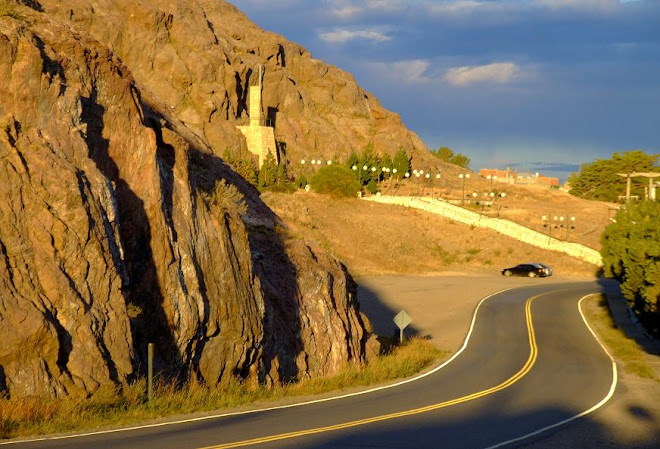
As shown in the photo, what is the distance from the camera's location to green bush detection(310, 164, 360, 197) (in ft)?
349

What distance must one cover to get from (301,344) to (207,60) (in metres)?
107

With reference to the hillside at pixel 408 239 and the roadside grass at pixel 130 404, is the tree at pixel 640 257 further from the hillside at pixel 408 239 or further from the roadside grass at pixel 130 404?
the hillside at pixel 408 239

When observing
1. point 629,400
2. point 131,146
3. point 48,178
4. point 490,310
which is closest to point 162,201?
point 131,146

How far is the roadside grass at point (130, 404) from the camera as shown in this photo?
1453 centimetres

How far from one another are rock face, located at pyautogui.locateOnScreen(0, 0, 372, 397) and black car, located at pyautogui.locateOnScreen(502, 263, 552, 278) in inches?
1932

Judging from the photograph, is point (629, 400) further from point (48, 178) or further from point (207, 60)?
point (207, 60)

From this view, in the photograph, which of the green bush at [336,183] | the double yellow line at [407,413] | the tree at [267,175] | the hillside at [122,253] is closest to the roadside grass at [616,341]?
the double yellow line at [407,413]

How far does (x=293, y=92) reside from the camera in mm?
147875

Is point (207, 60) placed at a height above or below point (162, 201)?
above

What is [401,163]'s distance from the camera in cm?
14112

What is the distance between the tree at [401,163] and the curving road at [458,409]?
9642cm

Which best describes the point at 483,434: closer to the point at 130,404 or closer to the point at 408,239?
the point at 130,404

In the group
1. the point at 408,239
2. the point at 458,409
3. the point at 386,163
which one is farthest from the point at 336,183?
the point at 458,409

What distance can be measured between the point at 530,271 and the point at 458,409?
187 feet
